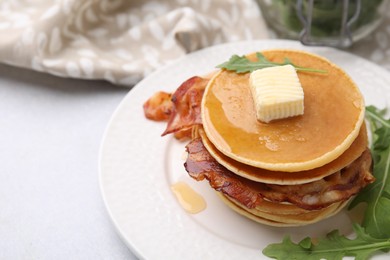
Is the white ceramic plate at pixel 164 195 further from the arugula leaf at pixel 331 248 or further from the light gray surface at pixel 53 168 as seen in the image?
the light gray surface at pixel 53 168

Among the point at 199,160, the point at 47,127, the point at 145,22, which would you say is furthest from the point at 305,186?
the point at 145,22

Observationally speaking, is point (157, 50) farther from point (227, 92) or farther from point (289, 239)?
point (289, 239)

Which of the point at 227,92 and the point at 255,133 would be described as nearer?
the point at 255,133

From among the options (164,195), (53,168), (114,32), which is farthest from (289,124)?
(114,32)

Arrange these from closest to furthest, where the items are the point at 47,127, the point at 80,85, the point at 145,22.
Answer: the point at 47,127 < the point at 80,85 < the point at 145,22

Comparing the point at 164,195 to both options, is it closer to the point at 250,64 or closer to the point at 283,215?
the point at 283,215

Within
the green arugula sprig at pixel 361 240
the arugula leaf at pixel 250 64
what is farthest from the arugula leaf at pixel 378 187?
the arugula leaf at pixel 250 64
